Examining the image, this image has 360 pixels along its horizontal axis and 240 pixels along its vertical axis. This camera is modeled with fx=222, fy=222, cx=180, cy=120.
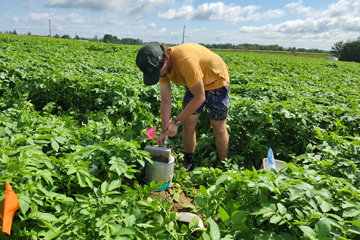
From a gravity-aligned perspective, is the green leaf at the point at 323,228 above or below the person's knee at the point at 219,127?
below

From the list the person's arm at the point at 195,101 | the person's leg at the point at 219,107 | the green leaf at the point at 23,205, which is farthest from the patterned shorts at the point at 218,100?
the green leaf at the point at 23,205

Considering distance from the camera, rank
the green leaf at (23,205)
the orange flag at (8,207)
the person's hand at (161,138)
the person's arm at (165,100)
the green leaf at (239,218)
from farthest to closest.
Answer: the person's arm at (165,100) → the person's hand at (161,138) → the green leaf at (239,218) → the green leaf at (23,205) → the orange flag at (8,207)

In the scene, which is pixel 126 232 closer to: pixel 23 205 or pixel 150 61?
pixel 23 205

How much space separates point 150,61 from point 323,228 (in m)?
1.53

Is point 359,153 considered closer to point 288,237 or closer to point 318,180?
point 318,180

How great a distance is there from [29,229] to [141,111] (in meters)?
1.94

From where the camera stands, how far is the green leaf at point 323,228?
102 cm

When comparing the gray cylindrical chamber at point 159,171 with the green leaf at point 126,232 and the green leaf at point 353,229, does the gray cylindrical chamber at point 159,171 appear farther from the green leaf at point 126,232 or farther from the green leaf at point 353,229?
the green leaf at point 353,229

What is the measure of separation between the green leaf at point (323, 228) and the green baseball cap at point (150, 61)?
4.81 feet

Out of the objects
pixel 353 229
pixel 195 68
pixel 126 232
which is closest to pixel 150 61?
pixel 195 68

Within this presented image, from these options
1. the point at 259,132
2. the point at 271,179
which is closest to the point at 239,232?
the point at 271,179

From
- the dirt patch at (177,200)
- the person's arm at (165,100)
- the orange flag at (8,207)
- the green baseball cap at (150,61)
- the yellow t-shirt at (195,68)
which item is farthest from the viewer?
the person's arm at (165,100)

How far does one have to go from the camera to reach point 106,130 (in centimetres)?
216

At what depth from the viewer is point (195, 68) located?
6.39ft
